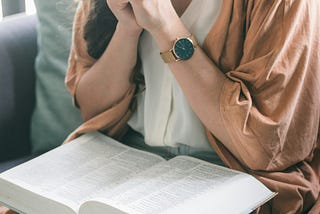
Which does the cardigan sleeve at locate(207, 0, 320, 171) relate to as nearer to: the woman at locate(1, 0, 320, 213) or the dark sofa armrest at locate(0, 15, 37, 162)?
the woman at locate(1, 0, 320, 213)

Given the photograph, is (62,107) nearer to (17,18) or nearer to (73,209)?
(17,18)

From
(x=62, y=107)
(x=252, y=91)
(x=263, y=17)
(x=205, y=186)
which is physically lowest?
(x=62, y=107)

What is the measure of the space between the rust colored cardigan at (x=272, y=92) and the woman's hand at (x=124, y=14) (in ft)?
0.44

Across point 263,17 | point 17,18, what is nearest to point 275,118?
point 263,17

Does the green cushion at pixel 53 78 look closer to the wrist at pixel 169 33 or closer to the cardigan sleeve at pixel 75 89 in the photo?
the cardigan sleeve at pixel 75 89

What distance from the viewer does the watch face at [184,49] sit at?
1.13 m

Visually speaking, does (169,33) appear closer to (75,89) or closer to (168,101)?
(168,101)

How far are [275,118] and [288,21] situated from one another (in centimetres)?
15

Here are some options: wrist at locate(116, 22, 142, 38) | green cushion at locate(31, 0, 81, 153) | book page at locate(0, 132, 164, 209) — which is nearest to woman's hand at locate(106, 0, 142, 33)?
wrist at locate(116, 22, 142, 38)

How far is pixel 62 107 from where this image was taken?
60.7 inches

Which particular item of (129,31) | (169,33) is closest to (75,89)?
(129,31)

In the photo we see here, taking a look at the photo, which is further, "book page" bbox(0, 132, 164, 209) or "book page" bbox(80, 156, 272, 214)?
"book page" bbox(0, 132, 164, 209)

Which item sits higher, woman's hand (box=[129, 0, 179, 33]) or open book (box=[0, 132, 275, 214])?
woman's hand (box=[129, 0, 179, 33])

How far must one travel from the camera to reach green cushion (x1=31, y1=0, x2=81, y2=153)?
1.54 metres
